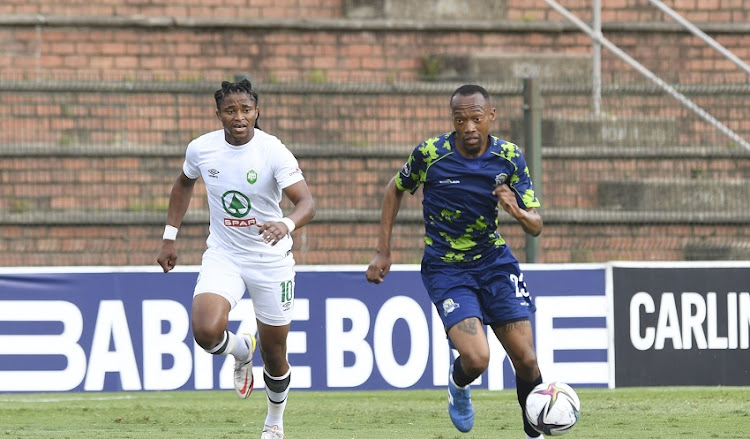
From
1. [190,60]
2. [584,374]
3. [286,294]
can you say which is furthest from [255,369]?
[190,60]

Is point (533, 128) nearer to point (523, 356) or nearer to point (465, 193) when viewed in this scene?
point (465, 193)

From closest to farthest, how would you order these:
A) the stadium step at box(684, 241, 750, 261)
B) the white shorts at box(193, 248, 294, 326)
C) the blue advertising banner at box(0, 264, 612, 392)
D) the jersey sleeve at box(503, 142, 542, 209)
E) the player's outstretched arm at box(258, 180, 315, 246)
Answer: the player's outstretched arm at box(258, 180, 315, 246)
the jersey sleeve at box(503, 142, 542, 209)
the white shorts at box(193, 248, 294, 326)
the blue advertising banner at box(0, 264, 612, 392)
the stadium step at box(684, 241, 750, 261)

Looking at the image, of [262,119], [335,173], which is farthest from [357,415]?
[262,119]

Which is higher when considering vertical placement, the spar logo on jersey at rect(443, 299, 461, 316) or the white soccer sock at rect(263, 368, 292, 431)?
the spar logo on jersey at rect(443, 299, 461, 316)

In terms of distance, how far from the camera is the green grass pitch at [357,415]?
384 inches

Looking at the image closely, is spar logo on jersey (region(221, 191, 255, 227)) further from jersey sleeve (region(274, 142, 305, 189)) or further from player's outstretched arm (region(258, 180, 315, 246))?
jersey sleeve (region(274, 142, 305, 189))

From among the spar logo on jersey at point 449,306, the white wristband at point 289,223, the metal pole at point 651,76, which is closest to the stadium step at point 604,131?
the metal pole at point 651,76

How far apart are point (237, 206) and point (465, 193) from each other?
1.40m

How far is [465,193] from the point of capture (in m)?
8.62

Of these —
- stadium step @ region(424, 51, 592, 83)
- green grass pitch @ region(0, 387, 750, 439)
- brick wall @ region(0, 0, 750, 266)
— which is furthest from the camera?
stadium step @ region(424, 51, 592, 83)

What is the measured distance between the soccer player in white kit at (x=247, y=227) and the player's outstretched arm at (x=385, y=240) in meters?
0.46

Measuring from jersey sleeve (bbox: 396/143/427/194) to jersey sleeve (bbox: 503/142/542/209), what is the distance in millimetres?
503

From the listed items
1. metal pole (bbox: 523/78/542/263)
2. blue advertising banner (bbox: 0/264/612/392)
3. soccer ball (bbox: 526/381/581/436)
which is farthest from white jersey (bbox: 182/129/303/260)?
metal pole (bbox: 523/78/542/263)

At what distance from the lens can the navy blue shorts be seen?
8.59 meters
